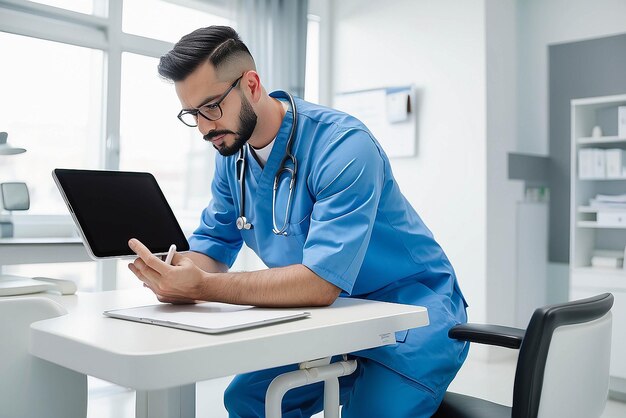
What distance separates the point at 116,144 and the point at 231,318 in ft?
8.81

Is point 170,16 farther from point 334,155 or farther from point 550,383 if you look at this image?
point 550,383

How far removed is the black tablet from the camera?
1187mm

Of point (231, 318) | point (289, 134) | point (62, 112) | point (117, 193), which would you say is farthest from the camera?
point (62, 112)

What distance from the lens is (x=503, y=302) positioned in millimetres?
3953

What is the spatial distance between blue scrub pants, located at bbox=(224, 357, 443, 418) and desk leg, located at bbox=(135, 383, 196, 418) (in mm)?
203

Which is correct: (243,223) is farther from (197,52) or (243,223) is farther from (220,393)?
(220,393)

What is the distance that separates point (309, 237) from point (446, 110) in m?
2.91

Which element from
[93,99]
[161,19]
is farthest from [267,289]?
[161,19]

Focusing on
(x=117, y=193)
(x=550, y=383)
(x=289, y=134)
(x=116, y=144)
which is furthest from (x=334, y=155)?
(x=116, y=144)

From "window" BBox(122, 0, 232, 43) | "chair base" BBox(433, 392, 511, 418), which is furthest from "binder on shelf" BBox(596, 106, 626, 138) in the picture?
"chair base" BBox(433, 392, 511, 418)

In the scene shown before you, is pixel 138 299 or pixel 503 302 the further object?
pixel 503 302

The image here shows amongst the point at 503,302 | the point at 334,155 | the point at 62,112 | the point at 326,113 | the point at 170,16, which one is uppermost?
the point at 170,16

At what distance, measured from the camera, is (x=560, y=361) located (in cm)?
107

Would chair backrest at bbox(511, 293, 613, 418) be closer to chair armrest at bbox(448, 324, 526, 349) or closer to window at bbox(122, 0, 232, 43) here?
chair armrest at bbox(448, 324, 526, 349)
